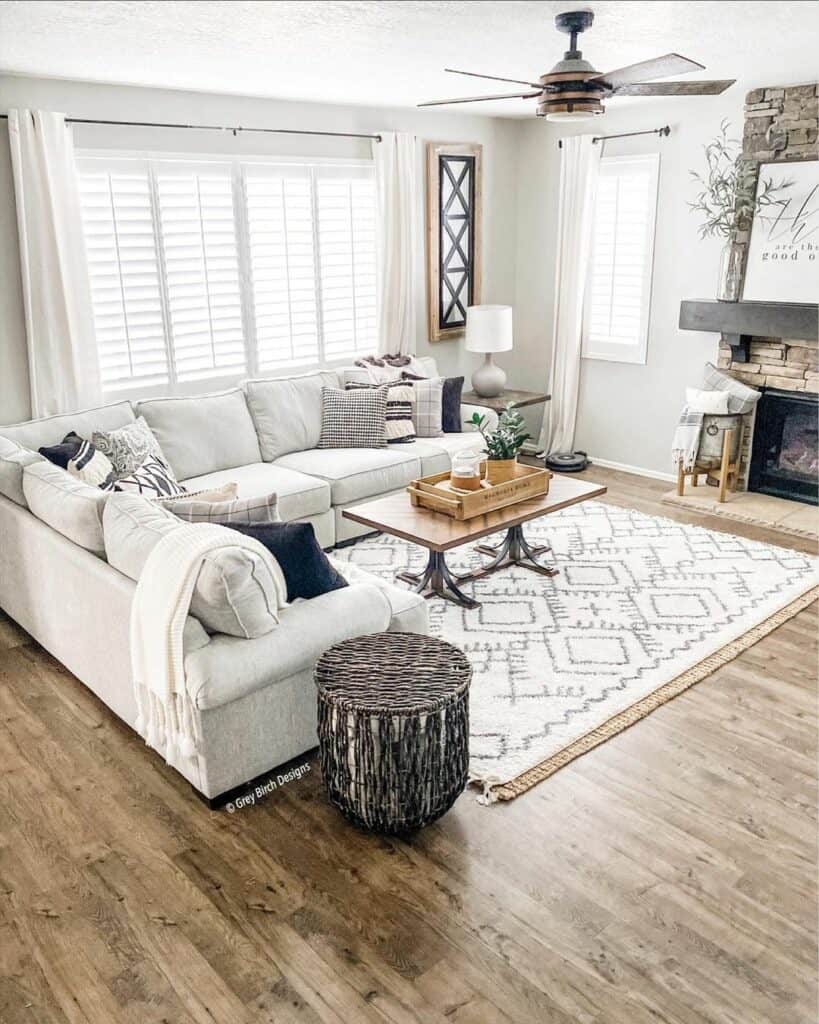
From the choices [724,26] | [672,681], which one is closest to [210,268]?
[724,26]

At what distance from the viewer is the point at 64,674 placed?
3803 mm

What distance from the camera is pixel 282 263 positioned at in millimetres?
5758

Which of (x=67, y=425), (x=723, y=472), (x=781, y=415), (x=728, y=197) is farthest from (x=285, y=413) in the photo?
(x=781, y=415)

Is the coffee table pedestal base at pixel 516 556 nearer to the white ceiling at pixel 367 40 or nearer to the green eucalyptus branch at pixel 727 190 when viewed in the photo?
the white ceiling at pixel 367 40

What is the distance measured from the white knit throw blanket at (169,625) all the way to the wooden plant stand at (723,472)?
3.73 metres

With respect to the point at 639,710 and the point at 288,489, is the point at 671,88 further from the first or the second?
the point at 288,489

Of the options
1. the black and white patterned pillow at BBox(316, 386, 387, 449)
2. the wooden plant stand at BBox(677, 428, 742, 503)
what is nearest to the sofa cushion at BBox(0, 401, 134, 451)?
the black and white patterned pillow at BBox(316, 386, 387, 449)

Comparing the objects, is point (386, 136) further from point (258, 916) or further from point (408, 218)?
point (258, 916)

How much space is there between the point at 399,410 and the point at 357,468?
29.0 inches

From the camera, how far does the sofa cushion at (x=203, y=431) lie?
4875 millimetres

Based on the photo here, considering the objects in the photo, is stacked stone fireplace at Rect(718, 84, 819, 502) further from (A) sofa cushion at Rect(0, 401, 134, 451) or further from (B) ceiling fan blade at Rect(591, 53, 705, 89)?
(A) sofa cushion at Rect(0, 401, 134, 451)

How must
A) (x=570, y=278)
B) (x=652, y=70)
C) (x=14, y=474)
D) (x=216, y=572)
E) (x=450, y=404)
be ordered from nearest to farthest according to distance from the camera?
(x=216, y=572), (x=652, y=70), (x=14, y=474), (x=450, y=404), (x=570, y=278)

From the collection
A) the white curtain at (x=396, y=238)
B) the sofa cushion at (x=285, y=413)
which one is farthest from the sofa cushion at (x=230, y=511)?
the white curtain at (x=396, y=238)

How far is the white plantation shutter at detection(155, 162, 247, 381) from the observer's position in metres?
5.18
